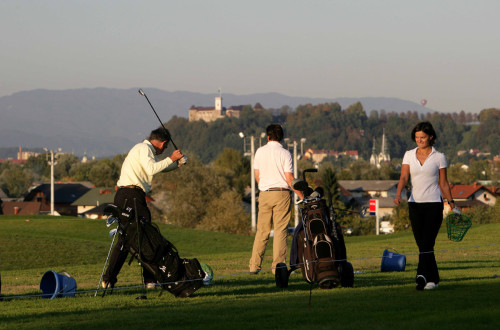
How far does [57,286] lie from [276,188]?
405 cm

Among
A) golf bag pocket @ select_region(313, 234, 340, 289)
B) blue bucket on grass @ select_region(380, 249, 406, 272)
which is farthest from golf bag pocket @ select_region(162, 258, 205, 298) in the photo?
blue bucket on grass @ select_region(380, 249, 406, 272)

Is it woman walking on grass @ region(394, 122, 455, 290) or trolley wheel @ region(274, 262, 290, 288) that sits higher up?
woman walking on grass @ region(394, 122, 455, 290)

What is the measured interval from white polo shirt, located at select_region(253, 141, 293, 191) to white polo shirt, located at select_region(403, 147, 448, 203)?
2892 millimetres

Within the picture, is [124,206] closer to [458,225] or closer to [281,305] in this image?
[281,305]

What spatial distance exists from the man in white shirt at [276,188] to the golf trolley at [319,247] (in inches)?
70.4

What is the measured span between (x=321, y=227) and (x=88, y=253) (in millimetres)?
22890

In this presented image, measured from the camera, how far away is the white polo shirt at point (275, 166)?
14.9 metres

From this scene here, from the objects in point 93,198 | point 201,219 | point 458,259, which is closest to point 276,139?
point 458,259

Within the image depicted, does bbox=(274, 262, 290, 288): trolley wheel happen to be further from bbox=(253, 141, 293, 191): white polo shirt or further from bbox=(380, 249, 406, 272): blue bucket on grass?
bbox=(380, 249, 406, 272): blue bucket on grass

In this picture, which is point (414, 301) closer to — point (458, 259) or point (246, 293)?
point (246, 293)

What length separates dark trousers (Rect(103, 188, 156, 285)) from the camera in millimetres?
12250

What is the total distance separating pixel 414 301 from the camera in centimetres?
1091

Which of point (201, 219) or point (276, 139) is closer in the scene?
point (276, 139)

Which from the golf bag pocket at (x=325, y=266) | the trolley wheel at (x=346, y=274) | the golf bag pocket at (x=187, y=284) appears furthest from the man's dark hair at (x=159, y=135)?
the trolley wheel at (x=346, y=274)
